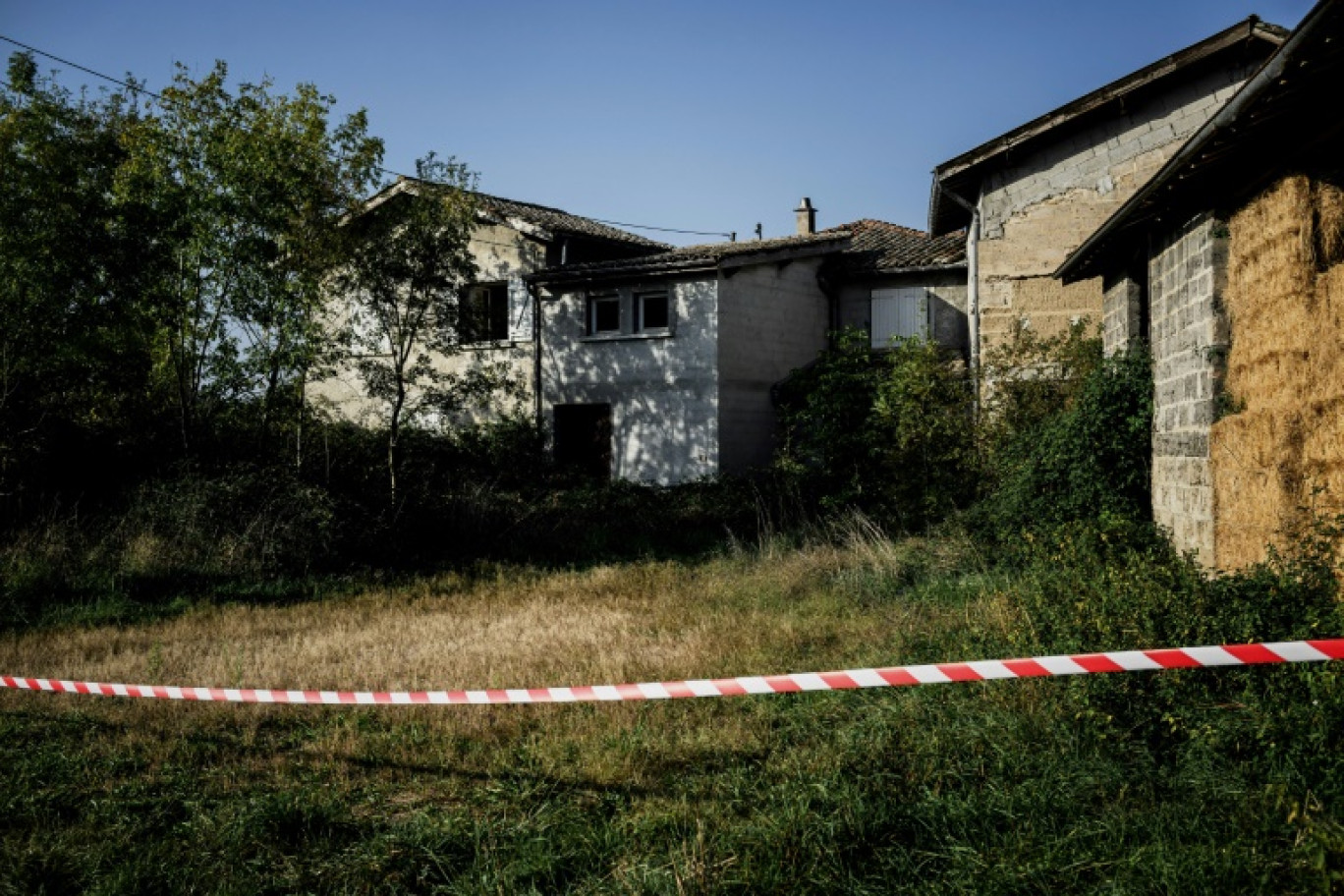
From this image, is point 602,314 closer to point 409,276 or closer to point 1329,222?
point 409,276

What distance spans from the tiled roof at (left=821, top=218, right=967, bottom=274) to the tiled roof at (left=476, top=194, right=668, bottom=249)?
16.7ft

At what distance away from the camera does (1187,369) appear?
313 inches

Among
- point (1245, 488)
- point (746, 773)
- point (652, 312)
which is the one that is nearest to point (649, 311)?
point (652, 312)

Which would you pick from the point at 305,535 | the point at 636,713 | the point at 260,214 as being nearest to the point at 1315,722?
the point at 636,713

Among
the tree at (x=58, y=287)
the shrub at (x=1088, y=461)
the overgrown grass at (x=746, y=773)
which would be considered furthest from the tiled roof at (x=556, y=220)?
the overgrown grass at (x=746, y=773)

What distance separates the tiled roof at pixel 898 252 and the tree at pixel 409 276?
949cm

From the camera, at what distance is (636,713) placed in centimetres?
602

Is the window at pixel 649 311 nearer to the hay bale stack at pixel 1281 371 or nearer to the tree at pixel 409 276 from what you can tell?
the tree at pixel 409 276

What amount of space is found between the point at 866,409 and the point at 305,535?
31.5 feet

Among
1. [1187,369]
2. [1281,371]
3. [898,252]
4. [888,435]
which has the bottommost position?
[888,435]

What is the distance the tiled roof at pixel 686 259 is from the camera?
1930 cm

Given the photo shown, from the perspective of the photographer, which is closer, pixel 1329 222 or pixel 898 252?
pixel 1329 222

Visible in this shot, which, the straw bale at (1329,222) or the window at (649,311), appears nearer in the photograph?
the straw bale at (1329,222)

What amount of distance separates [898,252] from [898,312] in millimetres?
1690
